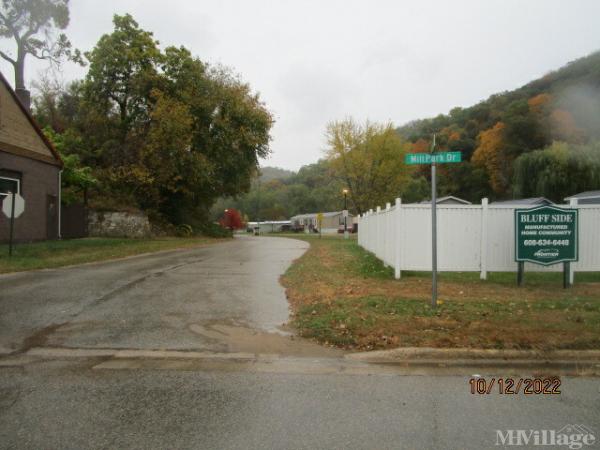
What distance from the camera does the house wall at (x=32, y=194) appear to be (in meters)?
18.5

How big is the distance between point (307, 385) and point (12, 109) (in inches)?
836

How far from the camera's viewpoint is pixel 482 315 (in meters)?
6.57

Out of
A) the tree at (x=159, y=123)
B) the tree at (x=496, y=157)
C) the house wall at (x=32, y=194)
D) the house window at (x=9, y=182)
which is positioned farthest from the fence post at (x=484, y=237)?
the tree at (x=496, y=157)

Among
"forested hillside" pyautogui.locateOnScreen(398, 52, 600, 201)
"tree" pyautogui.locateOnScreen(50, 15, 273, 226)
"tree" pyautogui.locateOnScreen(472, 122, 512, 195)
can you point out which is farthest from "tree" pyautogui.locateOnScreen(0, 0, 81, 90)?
"tree" pyautogui.locateOnScreen(472, 122, 512, 195)

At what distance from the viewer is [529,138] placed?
233ft

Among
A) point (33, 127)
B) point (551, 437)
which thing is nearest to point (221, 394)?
point (551, 437)

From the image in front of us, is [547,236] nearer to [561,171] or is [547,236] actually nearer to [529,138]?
[561,171]

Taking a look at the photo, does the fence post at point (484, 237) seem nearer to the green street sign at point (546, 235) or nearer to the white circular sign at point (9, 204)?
the green street sign at point (546, 235)

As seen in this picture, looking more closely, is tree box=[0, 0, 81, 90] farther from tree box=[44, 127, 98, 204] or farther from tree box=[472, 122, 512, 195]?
tree box=[472, 122, 512, 195]

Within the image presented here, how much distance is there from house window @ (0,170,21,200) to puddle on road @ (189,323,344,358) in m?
16.6

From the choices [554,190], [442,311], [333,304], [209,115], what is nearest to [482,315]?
[442,311]
